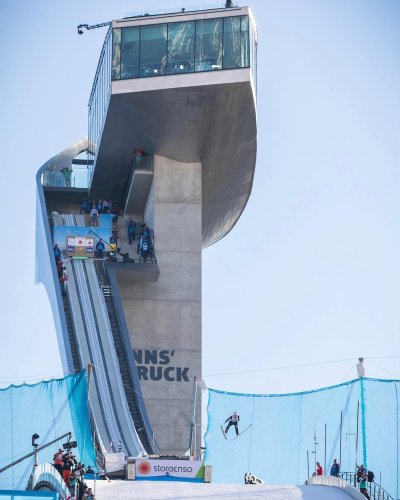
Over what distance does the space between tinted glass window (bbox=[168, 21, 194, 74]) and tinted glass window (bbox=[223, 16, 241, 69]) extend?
109 cm

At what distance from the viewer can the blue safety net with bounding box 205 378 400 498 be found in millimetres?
34500

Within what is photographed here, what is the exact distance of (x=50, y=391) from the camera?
123 ft

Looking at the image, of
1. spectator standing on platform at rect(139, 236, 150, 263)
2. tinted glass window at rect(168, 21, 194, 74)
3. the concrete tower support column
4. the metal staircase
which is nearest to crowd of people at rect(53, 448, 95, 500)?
the metal staircase

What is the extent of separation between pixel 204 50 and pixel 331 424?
17.0m

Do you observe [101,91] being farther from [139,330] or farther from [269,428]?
[269,428]

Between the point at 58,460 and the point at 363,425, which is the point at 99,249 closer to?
the point at 58,460

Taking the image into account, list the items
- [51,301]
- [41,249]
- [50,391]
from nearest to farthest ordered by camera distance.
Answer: [50,391] → [51,301] → [41,249]

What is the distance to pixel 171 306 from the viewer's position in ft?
170

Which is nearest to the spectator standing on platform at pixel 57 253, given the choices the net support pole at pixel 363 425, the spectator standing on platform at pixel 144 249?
the spectator standing on platform at pixel 144 249

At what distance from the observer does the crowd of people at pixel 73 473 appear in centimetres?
3234

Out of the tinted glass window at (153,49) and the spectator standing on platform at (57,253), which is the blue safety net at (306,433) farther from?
the spectator standing on platform at (57,253)

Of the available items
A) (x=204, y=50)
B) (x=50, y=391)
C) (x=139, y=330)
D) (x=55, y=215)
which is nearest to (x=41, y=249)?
(x=55, y=215)

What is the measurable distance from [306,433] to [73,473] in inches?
238

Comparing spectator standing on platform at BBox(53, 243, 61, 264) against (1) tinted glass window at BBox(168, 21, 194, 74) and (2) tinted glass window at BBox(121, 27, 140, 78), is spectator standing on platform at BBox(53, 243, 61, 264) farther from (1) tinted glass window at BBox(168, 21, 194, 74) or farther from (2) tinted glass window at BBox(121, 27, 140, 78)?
(1) tinted glass window at BBox(168, 21, 194, 74)
